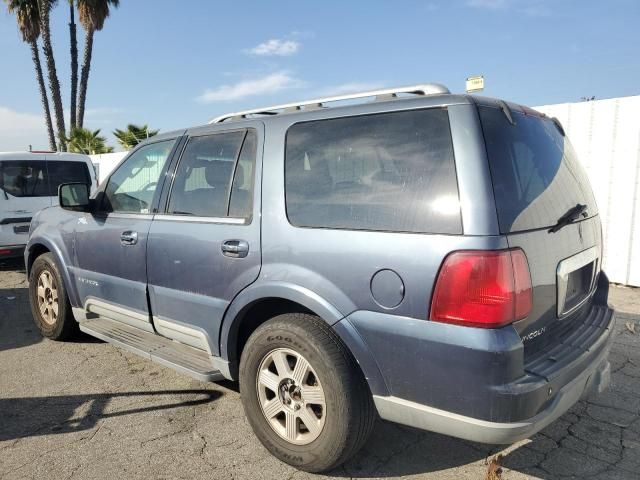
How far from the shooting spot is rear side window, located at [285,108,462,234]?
2207mm

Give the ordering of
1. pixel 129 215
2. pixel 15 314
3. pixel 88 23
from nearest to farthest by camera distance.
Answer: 1. pixel 129 215
2. pixel 15 314
3. pixel 88 23

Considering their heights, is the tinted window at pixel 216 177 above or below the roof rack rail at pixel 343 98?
below

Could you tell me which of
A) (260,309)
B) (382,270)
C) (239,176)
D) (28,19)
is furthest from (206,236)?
(28,19)

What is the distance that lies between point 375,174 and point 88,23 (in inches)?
1038

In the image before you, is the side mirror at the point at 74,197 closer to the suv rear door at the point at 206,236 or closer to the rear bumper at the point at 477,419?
the suv rear door at the point at 206,236

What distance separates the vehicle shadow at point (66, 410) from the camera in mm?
3174

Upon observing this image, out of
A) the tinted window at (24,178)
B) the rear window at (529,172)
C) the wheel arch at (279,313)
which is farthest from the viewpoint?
the tinted window at (24,178)

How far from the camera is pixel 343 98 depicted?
2832 millimetres

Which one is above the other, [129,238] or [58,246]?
[129,238]

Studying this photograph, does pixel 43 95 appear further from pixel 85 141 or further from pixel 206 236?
pixel 206 236

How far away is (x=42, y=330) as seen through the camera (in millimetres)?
4902

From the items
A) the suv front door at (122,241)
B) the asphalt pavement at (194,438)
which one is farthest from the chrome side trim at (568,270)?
the suv front door at (122,241)

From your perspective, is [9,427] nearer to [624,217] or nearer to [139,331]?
[139,331]

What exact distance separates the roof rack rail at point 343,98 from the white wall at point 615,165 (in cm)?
484
